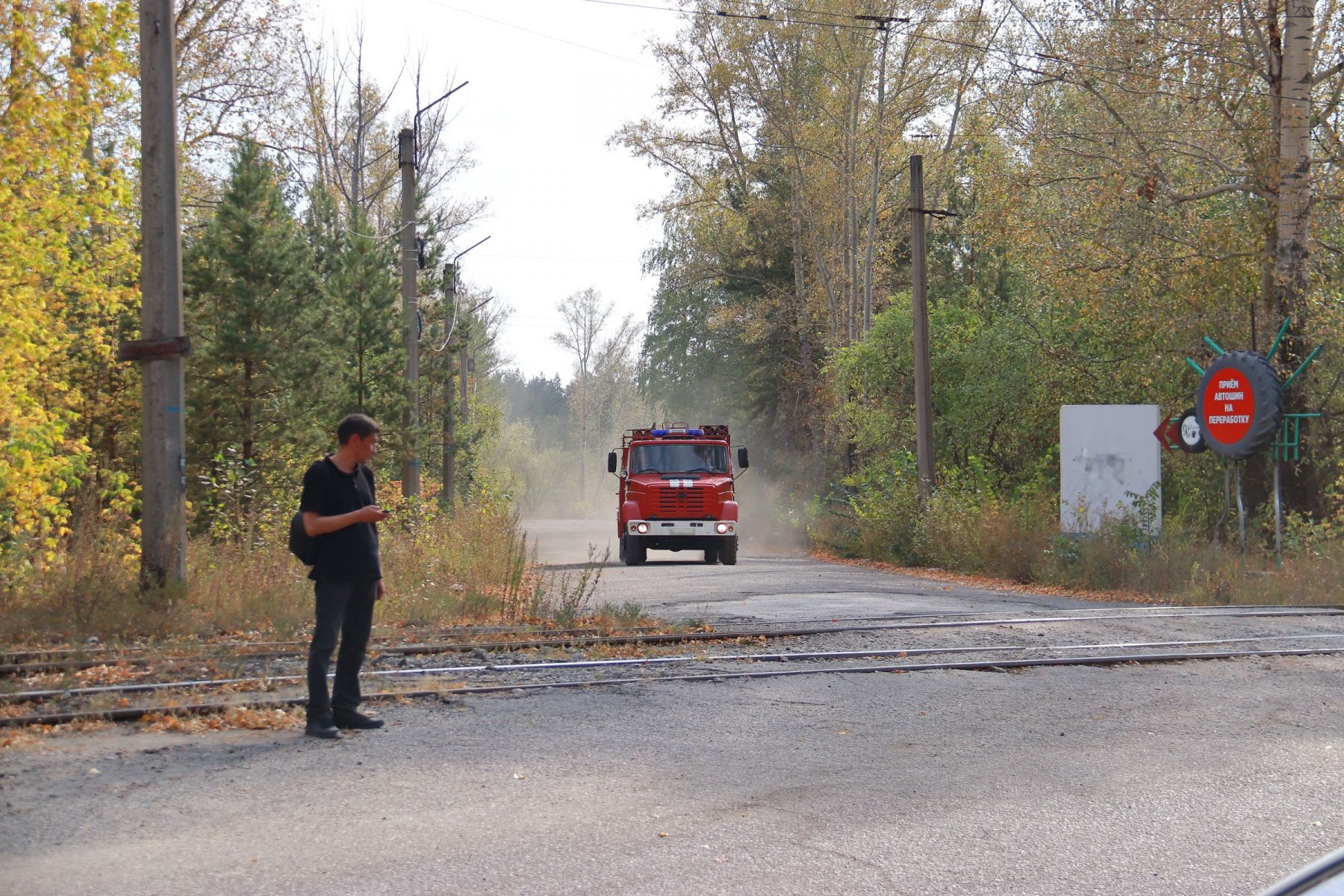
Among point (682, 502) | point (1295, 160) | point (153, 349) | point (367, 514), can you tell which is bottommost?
point (682, 502)

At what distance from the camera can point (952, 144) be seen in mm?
41000

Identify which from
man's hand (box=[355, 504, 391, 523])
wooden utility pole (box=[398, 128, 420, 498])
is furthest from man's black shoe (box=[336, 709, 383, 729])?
wooden utility pole (box=[398, 128, 420, 498])

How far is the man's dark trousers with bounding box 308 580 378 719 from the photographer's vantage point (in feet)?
23.6

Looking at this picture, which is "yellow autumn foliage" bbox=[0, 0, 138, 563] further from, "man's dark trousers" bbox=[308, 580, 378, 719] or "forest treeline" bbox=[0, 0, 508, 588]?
"man's dark trousers" bbox=[308, 580, 378, 719]

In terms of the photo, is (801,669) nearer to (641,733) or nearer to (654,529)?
(641,733)

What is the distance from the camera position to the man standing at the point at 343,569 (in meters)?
7.16

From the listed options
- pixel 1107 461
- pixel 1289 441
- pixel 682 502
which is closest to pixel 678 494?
pixel 682 502

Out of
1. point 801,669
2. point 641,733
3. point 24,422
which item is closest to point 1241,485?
point 801,669

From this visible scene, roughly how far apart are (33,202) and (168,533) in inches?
165

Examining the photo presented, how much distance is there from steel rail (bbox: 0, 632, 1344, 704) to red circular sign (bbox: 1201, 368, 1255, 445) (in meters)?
6.99

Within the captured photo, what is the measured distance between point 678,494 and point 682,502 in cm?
19

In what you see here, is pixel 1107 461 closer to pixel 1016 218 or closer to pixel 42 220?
pixel 1016 218

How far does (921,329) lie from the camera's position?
85.5 ft

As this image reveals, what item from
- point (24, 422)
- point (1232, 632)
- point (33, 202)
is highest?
point (33, 202)
